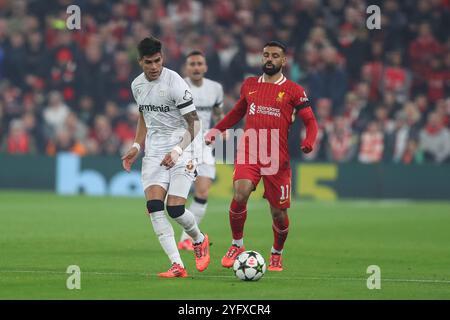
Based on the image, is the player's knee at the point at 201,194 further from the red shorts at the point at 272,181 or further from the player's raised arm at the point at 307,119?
the player's raised arm at the point at 307,119

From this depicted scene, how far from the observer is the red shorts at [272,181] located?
474 inches

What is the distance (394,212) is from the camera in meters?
A: 22.1

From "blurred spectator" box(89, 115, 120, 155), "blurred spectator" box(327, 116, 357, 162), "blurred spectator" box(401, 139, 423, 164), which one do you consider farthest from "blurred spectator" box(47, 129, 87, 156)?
"blurred spectator" box(401, 139, 423, 164)

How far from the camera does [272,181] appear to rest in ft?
39.5

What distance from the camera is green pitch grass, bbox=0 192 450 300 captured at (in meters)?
10.3

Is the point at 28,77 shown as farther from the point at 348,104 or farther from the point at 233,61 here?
the point at 348,104

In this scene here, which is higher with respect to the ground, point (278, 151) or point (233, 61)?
point (233, 61)

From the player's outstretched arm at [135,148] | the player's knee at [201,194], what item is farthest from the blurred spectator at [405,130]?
the player's outstretched arm at [135,148]

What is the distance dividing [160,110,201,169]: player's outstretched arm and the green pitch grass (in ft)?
3.94

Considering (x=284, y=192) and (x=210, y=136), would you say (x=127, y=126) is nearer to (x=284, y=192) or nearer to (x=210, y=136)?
(x=210, y=136)

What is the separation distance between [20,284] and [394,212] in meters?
12.7

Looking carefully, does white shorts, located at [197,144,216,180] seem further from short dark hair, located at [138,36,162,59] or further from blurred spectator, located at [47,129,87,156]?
blurred spectator, located at [47,129,87,156]

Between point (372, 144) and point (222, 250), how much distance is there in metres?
10.9
